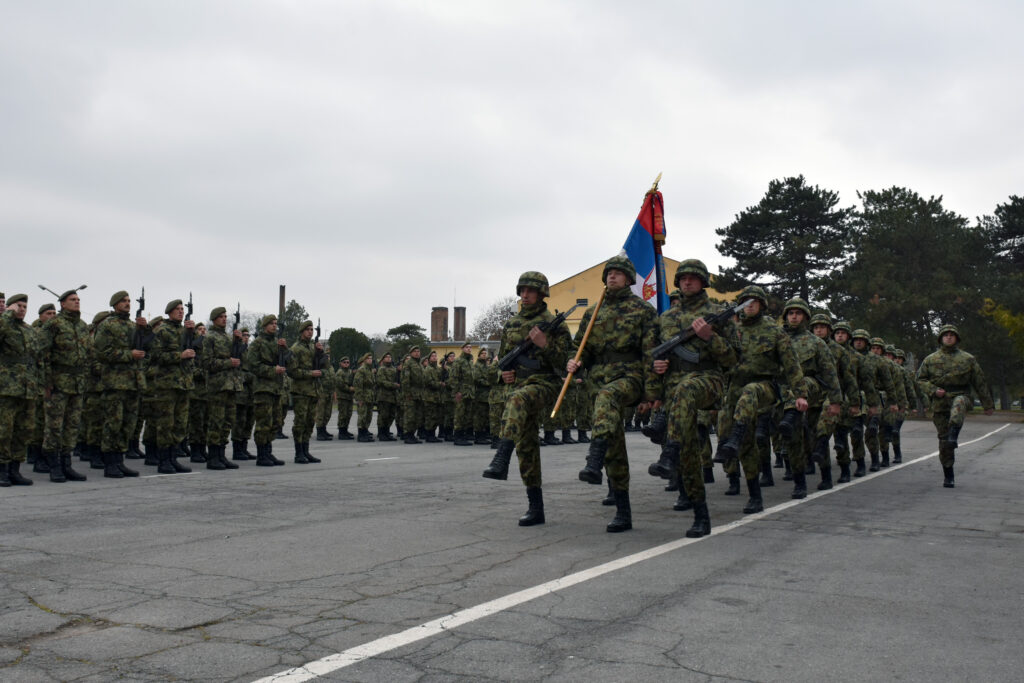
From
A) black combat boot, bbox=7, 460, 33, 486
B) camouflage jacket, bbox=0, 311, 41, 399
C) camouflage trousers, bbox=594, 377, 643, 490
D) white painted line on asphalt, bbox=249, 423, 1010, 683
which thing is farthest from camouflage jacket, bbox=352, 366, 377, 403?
white painted line on asphalt, bbox=249, 423, 1010, 683

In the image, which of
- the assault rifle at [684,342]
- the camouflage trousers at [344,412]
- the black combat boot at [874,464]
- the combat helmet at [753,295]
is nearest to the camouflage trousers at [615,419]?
the assault rifle at [684,342]

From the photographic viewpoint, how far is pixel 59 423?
10523 mm

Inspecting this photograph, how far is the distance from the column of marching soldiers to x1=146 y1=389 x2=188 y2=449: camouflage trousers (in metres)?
0.02

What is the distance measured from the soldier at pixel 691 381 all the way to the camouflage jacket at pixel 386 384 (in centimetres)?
1438

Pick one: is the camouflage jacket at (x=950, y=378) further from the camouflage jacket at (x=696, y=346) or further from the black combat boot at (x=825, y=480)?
the camouflage jacket at (x=696, y=346)

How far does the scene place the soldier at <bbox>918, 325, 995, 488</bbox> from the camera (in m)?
11.8

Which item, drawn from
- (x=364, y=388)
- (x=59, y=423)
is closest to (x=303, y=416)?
(x=59, y=423)

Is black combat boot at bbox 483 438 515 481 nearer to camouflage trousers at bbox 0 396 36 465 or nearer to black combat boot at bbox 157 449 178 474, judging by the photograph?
camouflage trousers at bbox 0 396 36 465

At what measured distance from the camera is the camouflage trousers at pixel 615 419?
6840 mm

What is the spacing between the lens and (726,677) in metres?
3.47

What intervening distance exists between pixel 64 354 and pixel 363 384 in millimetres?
14361

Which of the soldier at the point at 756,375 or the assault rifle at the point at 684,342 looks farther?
the soldier at the point at 756,375

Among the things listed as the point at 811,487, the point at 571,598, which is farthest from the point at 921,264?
the point at 571,598

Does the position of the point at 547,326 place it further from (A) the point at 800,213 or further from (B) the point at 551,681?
(A) the point at 800,213
